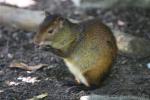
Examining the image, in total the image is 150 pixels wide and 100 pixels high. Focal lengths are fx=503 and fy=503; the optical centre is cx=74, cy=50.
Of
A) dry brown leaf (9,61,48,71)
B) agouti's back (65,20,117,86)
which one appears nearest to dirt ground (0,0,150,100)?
dry brown leaf (9,61,48,71)

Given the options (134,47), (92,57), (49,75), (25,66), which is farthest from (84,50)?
(134,47)

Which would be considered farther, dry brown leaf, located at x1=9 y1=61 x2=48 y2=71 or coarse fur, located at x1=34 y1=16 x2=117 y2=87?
dry brown leaf, located at x1=9 y1=61 x2=48 y2=71

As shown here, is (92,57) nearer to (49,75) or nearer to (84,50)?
(84,50)

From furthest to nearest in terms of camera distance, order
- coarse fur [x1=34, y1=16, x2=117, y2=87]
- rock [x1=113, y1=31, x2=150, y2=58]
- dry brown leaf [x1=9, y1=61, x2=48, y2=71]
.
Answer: rock [x1=113, y1=31, x2=150, y2=58], dry brown leaf [x1=9, y1=61, x2=48, y2=71], coarse fur [x1=34, y1=16, x2=117, y2=87]

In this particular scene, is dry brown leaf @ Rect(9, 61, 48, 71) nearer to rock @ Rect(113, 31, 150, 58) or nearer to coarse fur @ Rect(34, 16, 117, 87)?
coarse fur @ Rect(34, 16, 117, 87)

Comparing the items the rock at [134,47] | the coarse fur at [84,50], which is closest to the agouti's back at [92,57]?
the coarse fur at [84,50]
